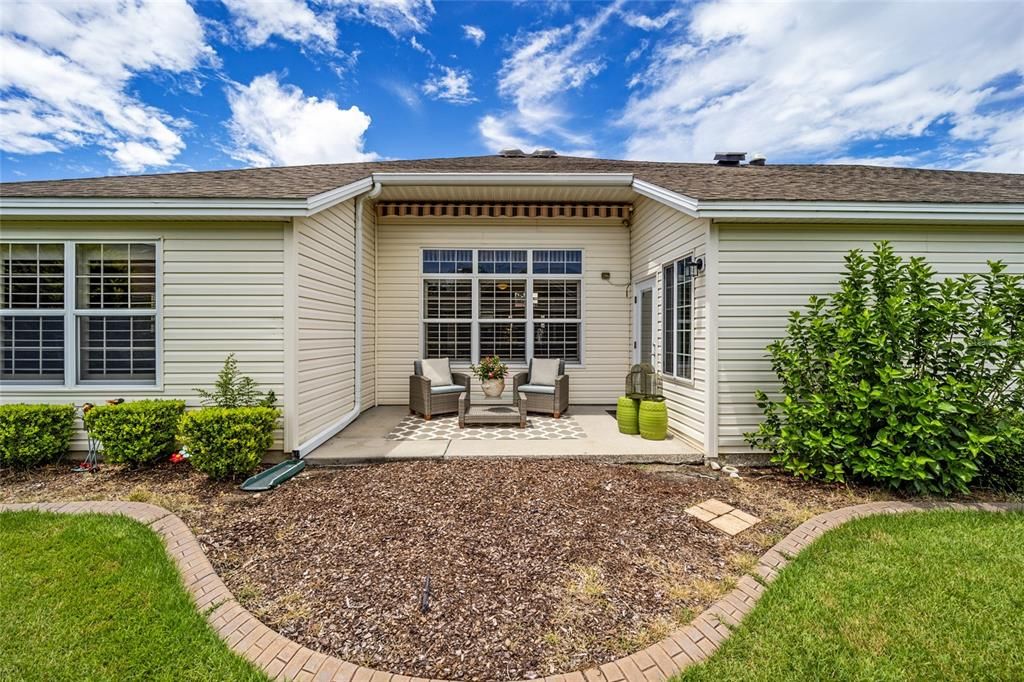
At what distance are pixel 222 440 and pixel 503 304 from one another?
16.2 ft

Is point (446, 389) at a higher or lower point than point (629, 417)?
higher

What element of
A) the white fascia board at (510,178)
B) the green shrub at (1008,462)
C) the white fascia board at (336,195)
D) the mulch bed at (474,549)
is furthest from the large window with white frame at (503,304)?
the green shrub at (1008,462)

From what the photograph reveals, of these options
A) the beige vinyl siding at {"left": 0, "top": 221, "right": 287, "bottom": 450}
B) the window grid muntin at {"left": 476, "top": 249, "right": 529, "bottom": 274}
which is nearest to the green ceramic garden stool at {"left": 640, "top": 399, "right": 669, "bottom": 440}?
the window grid muntin at {"left": 476, "top": 249, "right": 529, "bottom": 274}

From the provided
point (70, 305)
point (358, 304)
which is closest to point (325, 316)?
point (358, 304)

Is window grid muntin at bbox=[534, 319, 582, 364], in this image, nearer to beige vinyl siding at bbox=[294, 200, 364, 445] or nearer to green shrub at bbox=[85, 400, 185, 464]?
beige vinyl siding at bbox=[294, 200, 364, 445]

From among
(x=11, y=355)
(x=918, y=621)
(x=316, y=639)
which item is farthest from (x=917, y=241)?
(x=11, y=355)

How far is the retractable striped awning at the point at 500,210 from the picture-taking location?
723cm

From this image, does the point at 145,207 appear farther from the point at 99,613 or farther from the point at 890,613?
the point at 890,613

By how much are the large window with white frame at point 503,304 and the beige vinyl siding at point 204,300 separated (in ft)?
10.5

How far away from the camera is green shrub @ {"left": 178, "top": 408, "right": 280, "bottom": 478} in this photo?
153 inches

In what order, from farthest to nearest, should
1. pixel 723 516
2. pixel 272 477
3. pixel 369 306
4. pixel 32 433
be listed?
pixel 369 306 → pixel 32 433 → pixel 272 477 → pixel 723 516

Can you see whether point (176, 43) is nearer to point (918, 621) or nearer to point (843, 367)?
point (843, 367)

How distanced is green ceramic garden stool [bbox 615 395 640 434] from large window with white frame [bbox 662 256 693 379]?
2.39 ft

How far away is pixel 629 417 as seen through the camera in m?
5.49
